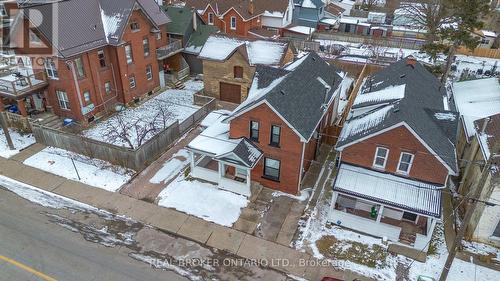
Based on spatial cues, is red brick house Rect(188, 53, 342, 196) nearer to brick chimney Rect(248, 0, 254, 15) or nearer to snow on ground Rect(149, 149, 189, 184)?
snow on ground Rect(149, 149, 189, 184)

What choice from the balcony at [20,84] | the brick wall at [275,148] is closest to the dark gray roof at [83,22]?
the balcony at [20,84]

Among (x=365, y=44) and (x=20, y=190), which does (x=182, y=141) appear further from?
(x=365, y=44)

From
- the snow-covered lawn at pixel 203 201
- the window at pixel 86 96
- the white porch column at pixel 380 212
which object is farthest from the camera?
the window at pixel 86 96

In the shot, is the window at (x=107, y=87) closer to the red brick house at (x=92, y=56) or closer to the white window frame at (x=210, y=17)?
the red brick house at (x=92, y=56)

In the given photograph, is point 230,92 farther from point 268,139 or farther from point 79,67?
point 268,139

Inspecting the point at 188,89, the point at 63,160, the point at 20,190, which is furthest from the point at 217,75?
the point at 20,190

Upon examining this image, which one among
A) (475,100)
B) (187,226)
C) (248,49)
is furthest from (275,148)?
(475,100)
